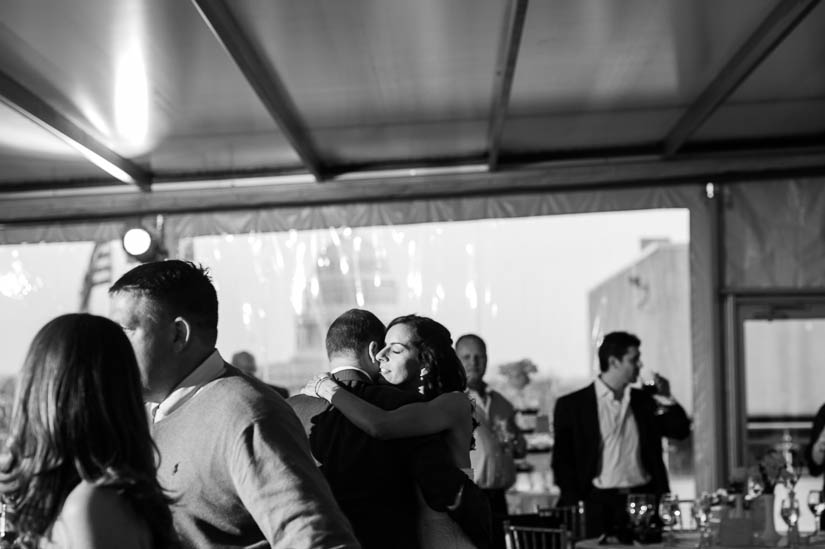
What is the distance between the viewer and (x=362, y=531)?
A: 376 cm

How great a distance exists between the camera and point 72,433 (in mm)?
1861

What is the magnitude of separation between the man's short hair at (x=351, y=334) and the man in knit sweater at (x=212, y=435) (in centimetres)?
155

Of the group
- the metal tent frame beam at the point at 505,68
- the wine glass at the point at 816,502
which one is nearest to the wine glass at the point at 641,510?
the wine glass at the point at 816,502

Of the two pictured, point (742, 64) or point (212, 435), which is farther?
point (742, 64)

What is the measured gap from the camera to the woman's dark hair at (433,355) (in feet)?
14.0

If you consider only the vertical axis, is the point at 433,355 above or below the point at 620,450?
above

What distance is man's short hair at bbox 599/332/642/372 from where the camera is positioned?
7.05 metres

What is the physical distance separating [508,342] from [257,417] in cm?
664

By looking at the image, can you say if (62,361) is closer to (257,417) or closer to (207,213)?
(257,417)

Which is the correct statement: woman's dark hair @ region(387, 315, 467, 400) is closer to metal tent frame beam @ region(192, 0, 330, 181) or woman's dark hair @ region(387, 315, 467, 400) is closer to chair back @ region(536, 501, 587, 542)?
metal tent frame beam @ region(192, 0, 330, 181)

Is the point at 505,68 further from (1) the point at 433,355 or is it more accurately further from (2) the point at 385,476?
(2) the point at 385,476

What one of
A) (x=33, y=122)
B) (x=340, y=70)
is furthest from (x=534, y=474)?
(x=33, y=122)

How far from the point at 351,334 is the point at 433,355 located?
1.07ft

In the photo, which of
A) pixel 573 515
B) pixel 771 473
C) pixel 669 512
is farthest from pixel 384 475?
pixel 573 515
